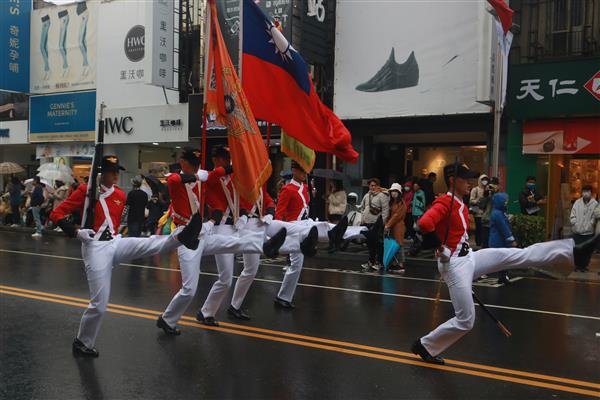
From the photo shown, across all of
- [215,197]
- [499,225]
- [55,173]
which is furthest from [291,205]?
[55,173]

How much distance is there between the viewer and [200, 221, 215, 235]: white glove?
7.43 m

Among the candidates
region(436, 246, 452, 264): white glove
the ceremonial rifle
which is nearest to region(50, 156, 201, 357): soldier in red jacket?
the ceremonial rifle

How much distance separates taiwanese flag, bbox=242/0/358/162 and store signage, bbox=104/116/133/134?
18142 millimetres

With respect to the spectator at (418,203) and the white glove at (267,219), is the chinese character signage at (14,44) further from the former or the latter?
the white glove at (267,219)

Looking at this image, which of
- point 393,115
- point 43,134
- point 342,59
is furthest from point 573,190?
point 43,134

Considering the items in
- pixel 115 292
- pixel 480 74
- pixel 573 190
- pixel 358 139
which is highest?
pixel 480 74

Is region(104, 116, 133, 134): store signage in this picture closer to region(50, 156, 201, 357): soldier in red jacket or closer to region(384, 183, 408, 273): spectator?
region(384, 183, 408, 273): spectator

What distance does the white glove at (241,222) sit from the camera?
7.81 meters

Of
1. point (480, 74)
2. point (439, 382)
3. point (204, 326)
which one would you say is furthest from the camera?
point (480, 74)

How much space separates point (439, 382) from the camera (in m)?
5.77

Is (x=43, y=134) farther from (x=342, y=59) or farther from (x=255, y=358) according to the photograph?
(x=255, y=358)

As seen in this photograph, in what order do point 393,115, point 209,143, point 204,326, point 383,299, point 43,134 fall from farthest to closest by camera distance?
point 43,134
point 209,143
point 393,115
point 383,299
point 204,326

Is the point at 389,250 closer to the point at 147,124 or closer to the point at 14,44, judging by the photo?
the point at 147,124

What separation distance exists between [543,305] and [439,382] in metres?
4.74
